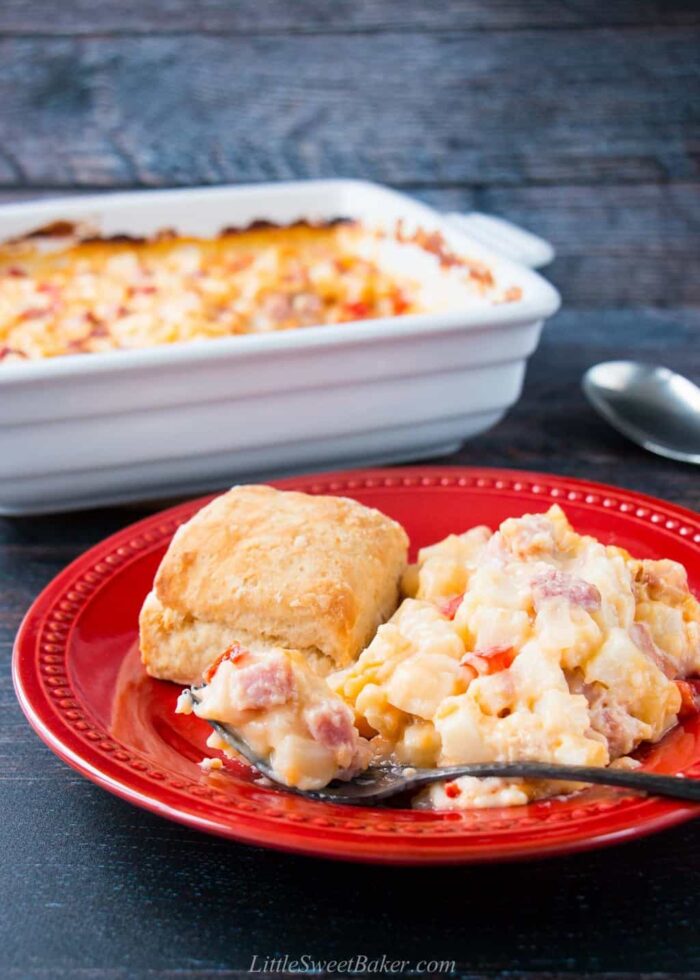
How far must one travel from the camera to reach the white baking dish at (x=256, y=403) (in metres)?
1.49

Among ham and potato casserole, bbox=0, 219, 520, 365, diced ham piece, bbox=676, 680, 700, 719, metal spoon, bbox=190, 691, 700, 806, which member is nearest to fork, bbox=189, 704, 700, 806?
metal spoon, bbox=190, 691, 700, 806

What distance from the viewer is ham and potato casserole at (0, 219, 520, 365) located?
70.4 inches

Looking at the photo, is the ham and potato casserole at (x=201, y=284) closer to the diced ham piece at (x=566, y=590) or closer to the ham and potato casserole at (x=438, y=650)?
the ham and potato casserole at (x=438, y=650)

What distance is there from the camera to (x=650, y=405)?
184 cm

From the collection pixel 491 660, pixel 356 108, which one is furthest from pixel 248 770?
pixel 356 108

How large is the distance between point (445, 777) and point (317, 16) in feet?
6.73

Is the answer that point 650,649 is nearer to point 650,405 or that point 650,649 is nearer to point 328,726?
point 328,726

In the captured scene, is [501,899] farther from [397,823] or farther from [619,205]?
[619,205]

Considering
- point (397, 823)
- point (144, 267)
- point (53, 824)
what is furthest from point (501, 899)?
point (144, 267)

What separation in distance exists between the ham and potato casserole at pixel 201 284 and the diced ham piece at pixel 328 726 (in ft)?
2.82

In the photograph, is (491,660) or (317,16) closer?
(491,660)

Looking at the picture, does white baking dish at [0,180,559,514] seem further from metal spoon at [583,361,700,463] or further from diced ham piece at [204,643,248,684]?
diced ham piece at [204,643,248,684]

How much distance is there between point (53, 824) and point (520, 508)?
2.00 ft

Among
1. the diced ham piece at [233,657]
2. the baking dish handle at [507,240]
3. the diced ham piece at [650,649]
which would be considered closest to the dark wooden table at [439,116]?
the baking dish handle at [507,240]
